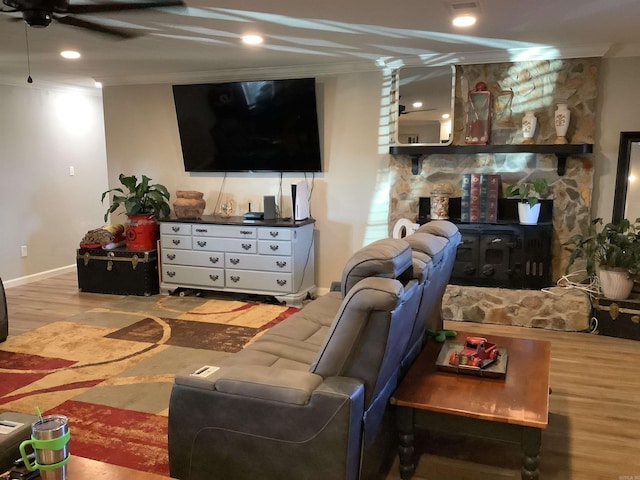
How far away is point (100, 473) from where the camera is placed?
63.8 inches

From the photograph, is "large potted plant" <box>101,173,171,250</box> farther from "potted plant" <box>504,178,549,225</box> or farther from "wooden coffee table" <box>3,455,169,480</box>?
"wooden coffee table" <box>3,455,169,480</box>

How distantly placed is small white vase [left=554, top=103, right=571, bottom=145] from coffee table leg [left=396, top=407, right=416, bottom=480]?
321 cm

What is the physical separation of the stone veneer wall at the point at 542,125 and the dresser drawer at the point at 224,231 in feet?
6.02

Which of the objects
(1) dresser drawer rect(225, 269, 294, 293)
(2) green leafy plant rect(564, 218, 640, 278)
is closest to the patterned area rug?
(1) dresser drawer rect(225, 269, 294, 293)

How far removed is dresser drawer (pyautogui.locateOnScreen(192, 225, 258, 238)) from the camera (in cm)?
508

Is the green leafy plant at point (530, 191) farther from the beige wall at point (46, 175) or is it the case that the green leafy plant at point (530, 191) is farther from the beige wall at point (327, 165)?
the beige wall at point (46, 175)

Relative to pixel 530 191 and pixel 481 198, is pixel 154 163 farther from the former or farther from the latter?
pixel 530 191

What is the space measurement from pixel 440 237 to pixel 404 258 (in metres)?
0.81

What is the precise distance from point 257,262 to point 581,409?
304cm

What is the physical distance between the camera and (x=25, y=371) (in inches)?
136

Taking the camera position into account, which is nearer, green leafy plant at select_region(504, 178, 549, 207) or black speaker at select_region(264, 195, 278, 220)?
green leafy plant at select_region(504, 178, 549, 207)

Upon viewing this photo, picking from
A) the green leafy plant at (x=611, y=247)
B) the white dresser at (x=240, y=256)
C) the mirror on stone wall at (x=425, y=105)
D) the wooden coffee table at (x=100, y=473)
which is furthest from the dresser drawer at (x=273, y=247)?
the wooden coffee table at (x=100, y=473)

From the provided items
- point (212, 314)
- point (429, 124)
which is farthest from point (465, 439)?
point (429, 124)

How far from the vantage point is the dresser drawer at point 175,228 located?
5312 mm
